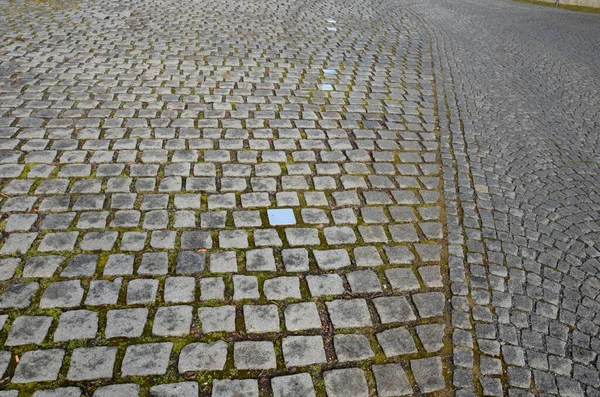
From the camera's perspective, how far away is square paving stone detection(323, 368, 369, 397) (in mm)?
2936

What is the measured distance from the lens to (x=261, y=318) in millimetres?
3377

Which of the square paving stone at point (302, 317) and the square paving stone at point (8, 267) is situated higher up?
the square paving stone at point (302, 317)

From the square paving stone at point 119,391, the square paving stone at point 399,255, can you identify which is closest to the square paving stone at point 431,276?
the square paving stone at point 399,255

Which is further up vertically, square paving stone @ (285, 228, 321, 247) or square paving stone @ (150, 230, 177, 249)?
square paving stone @ (285, 228, 321, 247)

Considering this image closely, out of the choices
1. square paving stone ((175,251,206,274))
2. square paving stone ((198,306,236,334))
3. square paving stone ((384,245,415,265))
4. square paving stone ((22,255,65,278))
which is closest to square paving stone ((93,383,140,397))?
square paving stone ((198,306,236,334))

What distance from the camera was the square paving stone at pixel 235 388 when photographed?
2.88m

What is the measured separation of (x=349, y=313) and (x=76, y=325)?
1.66 m

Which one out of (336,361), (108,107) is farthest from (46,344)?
(108,107)

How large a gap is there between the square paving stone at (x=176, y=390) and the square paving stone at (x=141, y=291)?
0.69 meters

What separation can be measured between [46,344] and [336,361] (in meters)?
1.65

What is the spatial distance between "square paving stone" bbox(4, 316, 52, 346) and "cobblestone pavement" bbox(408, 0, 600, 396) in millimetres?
2398

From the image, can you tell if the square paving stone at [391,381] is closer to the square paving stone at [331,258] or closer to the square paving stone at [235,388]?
the square paving stone at [235,388]

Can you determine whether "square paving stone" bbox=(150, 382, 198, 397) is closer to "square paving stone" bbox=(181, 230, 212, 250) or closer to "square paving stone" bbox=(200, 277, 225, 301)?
"square paving stone" bbox=(200, 277, 225, 301)

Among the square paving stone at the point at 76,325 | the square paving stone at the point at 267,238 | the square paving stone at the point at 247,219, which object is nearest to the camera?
the square paving stone at the point at 76,325
